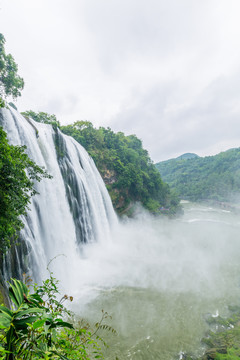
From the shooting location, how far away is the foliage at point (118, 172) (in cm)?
2470

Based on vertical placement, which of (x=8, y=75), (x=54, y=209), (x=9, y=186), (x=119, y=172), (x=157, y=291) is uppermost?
(x=8, y=75)

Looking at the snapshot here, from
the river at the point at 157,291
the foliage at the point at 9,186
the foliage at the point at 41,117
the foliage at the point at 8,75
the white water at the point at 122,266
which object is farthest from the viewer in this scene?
the foliage at the point at 41,117

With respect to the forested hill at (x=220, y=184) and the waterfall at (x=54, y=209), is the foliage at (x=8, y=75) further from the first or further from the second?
the forested hill at (x=220, y=184)

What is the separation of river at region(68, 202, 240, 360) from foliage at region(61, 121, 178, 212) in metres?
9.57

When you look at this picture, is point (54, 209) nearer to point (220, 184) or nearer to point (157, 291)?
point (157, 291)

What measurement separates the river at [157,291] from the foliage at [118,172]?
377 inches

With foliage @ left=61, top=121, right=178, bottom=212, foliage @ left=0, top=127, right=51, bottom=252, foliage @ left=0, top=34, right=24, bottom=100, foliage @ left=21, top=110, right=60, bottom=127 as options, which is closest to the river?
foliage @ left=0, top=127, right=51, bottom=252

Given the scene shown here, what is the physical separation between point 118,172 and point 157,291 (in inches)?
731

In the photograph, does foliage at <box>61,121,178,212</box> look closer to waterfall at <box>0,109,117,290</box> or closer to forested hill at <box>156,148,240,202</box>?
waterfall at <box>0,109,117,290</box>

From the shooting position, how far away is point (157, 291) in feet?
28.9

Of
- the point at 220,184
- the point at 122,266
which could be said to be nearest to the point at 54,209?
the point at 122,266

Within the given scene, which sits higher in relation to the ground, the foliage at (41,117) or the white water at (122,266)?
the foliage at (41,117)

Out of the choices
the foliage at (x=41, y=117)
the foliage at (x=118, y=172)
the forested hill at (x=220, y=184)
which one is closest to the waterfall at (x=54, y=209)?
the foliage at (x=118, y=172)

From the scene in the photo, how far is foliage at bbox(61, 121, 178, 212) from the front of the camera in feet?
81.0
